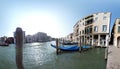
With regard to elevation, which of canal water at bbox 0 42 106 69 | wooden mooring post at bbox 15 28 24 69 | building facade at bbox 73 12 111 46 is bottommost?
canal water at bbox 0 42 106 69

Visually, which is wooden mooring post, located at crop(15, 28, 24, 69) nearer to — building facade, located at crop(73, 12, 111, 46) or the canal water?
the canal water

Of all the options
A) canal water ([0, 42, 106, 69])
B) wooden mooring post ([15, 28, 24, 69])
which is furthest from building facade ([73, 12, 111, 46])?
wooden mooring post ([15, 28, 24, 69])

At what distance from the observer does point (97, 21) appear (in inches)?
1284

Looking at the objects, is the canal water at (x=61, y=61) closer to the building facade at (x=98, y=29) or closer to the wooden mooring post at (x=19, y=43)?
the wooden mooring post at (x=19, y=43)

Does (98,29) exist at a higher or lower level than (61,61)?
higher

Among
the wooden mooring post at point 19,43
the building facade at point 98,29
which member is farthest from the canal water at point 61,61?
the building facade at point 98,29

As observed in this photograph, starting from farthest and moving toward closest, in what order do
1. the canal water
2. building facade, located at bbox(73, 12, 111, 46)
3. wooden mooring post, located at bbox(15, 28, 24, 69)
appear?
building facade, located at bbox(73, 12, 111, 46), the canal water, wooden mooring post, located at bbox(15, 28, 24, 69)

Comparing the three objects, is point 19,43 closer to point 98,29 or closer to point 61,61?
point 61,61

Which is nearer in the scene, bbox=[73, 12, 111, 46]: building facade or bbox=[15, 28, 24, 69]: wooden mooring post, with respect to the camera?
bbox=[15, 28, 24, 69]: wooden mooring post

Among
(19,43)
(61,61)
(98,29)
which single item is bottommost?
(61,61)

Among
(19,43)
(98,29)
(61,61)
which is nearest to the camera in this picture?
(19,43)

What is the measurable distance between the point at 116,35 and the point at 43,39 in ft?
311

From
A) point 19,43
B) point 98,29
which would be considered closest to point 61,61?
point 19,43

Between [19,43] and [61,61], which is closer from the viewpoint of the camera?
[19,43]
